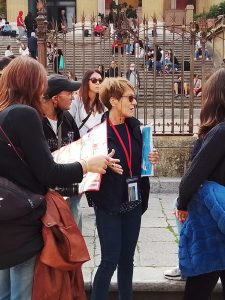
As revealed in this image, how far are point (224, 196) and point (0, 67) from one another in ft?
10.7

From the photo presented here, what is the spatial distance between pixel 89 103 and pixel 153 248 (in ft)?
5.42

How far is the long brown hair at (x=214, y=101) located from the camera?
369 cm

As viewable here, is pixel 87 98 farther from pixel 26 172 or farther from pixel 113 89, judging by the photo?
pixel 26 172

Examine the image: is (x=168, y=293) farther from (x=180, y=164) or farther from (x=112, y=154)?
(x=180, y=164)

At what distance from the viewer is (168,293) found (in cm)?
493

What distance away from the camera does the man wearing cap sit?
480 centimetres

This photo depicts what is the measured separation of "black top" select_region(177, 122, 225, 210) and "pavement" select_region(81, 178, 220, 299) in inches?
58.2

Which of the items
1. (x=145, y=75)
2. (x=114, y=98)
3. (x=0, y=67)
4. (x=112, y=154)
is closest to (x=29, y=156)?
(x=112, y=154)

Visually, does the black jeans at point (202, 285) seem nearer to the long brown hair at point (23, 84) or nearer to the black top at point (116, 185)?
the black top at point (116, 185)

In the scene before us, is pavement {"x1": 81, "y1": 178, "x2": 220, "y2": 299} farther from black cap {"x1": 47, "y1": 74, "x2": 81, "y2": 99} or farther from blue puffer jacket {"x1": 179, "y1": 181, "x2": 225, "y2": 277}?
black cap {"x1": 47, "y1": 74, "x2": 81, "y2": 99}

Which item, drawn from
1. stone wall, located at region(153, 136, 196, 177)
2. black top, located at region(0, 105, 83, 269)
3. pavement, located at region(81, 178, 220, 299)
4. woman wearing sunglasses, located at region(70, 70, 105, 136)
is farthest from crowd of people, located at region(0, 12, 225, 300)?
stone wall, located at region(153, 136, 196, 177)

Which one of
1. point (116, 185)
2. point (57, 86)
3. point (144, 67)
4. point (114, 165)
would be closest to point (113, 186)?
point (116, 185)

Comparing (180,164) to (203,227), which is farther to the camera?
(180,164)

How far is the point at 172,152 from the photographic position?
9133 millimetres
